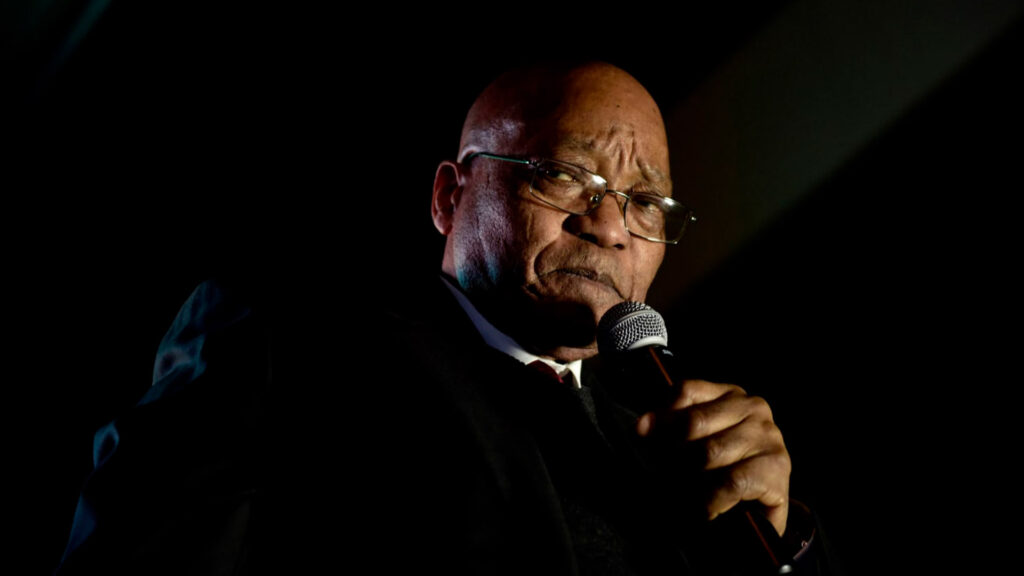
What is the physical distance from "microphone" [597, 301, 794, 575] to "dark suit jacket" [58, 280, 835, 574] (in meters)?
0.05

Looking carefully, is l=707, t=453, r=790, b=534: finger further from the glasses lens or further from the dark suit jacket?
the glasses lens

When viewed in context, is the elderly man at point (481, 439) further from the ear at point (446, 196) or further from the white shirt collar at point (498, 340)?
the ear at point (446, 196)

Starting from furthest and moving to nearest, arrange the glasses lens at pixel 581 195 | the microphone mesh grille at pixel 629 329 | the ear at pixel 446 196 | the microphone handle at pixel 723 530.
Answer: the ear at pixel 446 196, the glasses lens at pixel 581 195, the microphone mesh grille at pixel 629 329, the microphone handle at pixel 723 530

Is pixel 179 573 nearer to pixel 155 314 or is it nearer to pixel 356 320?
pixel 356 320

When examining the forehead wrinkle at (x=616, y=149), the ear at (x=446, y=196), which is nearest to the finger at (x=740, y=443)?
the forehead wrinkle at (x=616, y=149)

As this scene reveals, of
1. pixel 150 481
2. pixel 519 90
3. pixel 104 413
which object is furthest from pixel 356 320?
pixel 104 413

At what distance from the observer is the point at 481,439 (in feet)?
3.20

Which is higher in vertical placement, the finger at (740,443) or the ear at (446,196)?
the ear at (446,196)

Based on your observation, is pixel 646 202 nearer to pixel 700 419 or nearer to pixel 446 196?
pixel 446 196

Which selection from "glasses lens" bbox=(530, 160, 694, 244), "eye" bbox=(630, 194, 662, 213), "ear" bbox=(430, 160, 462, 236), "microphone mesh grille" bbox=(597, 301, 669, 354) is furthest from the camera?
"ear" bbox=(430, 160, 462, 236)

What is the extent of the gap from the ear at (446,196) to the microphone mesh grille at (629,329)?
745 mm

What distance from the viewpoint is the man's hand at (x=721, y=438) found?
0.82 metres

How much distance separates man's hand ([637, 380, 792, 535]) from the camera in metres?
0.82

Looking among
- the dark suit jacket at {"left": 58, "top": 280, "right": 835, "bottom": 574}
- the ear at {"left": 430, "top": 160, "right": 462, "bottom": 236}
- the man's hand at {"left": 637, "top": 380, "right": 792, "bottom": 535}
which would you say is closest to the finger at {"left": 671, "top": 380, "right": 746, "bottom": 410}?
the man's hand at {"left": 637, "top": 380, "right": 792, "bottom": 535}
